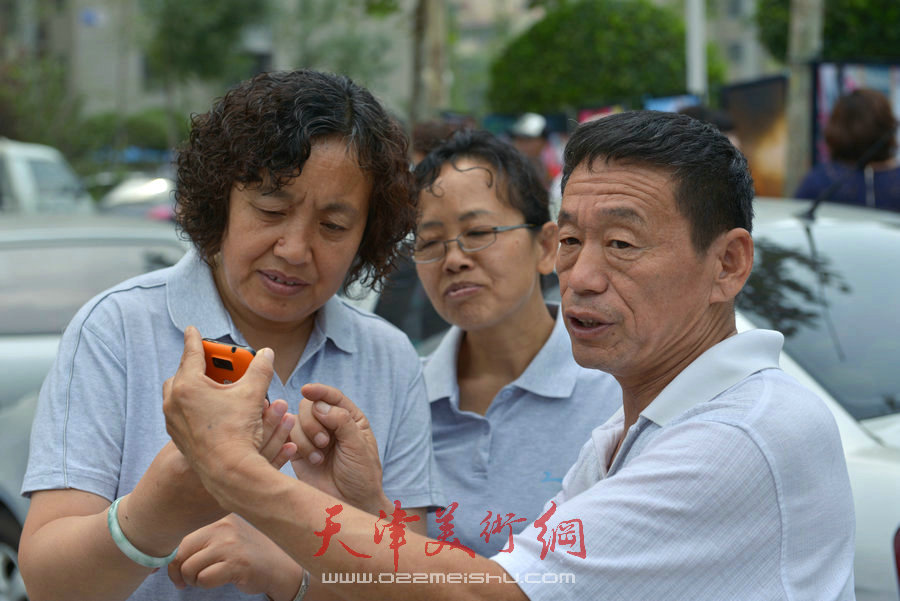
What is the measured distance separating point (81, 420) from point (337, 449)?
1.49 feet

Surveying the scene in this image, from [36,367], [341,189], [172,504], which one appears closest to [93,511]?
[172,504]

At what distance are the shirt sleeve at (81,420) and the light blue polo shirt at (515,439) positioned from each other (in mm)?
713

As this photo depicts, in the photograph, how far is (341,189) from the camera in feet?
6.20

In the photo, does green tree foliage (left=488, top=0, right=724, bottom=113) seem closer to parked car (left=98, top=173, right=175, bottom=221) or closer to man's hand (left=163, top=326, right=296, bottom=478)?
parked car (left=98, top=173, right=175, bottom=221)

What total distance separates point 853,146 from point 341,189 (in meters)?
4.11

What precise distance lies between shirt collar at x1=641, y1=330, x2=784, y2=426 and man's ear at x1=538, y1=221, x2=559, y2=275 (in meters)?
1.08

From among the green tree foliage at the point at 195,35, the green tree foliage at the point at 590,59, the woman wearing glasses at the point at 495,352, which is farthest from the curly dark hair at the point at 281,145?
the green tree foliage at the point at 195,35

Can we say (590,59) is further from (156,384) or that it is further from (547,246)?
(156,384)

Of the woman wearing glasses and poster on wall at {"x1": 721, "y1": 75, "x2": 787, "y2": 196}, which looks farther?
poster on wall at {"x1": 721, "y1": 75, "x2": 787, "y2": 196}

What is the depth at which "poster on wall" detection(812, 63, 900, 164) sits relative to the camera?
291 inches

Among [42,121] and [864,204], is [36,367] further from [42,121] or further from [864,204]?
[42,121]

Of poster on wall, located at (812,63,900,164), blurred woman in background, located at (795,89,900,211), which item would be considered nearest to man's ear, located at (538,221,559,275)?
blurred woman in background, located at (795,89,900,211)

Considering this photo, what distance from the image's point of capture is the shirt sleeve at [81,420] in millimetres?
1674

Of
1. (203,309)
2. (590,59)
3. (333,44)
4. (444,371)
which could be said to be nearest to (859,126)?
(444,371)
